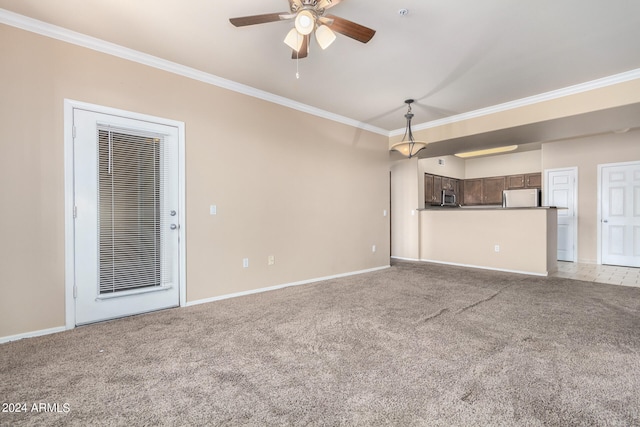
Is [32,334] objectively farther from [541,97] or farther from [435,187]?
[435,187]

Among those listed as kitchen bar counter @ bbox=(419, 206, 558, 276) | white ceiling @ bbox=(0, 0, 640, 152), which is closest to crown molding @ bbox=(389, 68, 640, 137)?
white ceiling @ bbox=(0, 0, 640, 152)

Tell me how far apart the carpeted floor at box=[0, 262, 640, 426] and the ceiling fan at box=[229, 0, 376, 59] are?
7.24 feet

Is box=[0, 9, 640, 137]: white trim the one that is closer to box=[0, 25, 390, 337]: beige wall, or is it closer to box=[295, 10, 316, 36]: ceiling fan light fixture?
box=[0, 25, 390, 337]: beige wall

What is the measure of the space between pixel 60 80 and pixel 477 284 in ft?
17.4

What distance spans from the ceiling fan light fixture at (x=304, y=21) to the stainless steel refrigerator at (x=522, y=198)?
5954 mm

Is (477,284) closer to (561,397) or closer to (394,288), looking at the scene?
(394,288)

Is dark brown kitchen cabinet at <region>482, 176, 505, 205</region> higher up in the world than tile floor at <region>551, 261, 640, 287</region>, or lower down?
higher up

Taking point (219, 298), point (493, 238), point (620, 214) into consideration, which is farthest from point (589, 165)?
point (219, 298)

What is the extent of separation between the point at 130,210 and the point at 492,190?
8535 mm

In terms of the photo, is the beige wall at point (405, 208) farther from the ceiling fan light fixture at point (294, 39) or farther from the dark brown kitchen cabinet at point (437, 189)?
the ceiling fan light fixture at point (294, 39)

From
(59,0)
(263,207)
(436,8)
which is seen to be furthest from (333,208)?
(59,0)

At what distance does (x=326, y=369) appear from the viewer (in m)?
1.94

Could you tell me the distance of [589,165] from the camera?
5.91m

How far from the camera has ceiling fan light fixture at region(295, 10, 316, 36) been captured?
1912 mm
